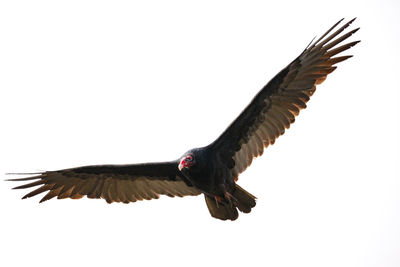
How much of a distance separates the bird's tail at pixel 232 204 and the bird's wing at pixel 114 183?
0.57m

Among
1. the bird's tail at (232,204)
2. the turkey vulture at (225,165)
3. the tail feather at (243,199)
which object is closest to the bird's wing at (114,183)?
the turkey vulture at (225,165)

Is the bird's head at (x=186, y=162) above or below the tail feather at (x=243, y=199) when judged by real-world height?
below

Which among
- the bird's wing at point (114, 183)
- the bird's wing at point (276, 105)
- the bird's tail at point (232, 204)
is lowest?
the bird's wing at point (114, 183)

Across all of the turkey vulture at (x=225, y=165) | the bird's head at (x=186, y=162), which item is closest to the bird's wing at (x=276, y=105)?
the turkey vulture at (x=225, y=165)

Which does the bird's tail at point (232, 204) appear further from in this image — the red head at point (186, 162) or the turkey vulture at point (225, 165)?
the red head at point (186, 162)

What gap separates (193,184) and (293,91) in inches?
76.0

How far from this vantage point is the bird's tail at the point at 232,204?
888cm

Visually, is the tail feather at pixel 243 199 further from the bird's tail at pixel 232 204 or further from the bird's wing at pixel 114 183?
the bird's wing at pixel 114 183

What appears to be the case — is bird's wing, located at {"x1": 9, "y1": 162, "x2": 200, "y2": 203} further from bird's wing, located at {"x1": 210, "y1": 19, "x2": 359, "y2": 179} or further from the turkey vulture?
bird's wing, located at {"x1": 210, "y1": 19, "x2": 359, "y2": 179}

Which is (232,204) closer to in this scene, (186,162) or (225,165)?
(225,165)

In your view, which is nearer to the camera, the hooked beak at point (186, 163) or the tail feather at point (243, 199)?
the hooked beak at point (186, 163)

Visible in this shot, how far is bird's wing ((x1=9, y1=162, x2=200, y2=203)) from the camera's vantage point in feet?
31.7

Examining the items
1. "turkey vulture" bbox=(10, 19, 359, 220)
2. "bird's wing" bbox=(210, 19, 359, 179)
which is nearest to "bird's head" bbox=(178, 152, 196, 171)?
"turkey vulture" bbox=(10, 19, 359, 220)

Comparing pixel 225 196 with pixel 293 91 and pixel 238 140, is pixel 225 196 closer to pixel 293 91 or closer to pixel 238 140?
pixel 238 140
